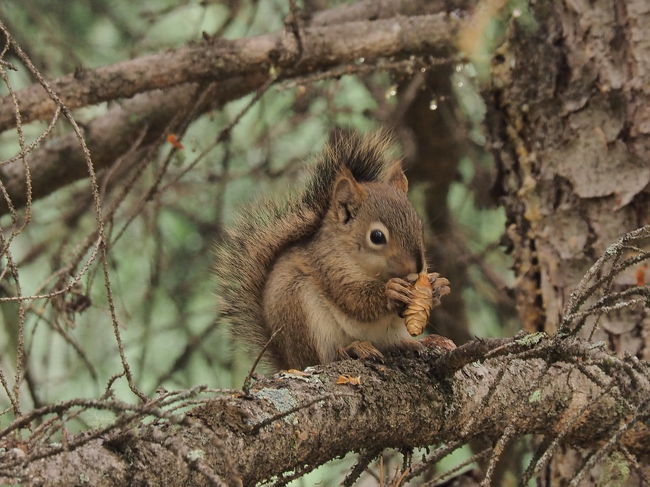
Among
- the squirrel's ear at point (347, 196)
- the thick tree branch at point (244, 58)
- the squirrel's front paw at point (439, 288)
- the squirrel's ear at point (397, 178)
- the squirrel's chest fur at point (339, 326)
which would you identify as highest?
the thick tree branch at point (244, 58)

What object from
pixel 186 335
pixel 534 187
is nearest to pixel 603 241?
pixel 534 187

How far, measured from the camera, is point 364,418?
1492 millimetres

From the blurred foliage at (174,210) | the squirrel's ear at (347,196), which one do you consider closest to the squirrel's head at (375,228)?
the squirrel's ear at (347,196)

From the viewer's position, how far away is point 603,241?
7.34 feet

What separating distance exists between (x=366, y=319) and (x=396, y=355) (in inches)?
6.9

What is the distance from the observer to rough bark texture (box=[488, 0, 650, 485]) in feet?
7.22

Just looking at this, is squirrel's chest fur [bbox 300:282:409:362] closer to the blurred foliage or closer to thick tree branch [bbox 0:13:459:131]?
thick tree branch [bbox 0:13:459:131]

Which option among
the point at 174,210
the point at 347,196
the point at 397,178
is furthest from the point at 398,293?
the point at 174,210

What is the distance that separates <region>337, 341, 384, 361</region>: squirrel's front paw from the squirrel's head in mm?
171

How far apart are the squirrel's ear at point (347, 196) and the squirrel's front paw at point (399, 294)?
0.81 ft

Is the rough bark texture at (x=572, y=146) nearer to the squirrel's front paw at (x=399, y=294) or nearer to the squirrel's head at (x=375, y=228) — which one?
the squirrel's head at (x=375, y=228)

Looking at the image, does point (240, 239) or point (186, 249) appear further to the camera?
point (186, 249)

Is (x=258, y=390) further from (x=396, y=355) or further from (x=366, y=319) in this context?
(x=366, y=319)

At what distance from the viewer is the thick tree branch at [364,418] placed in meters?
1.09
